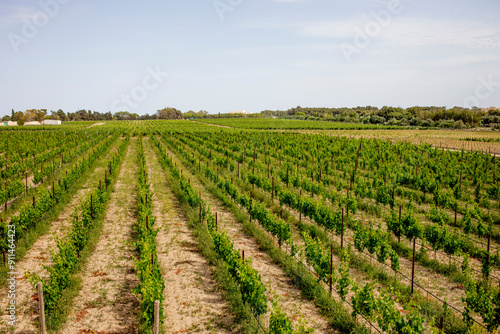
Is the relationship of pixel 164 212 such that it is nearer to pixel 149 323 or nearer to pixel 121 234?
pixel 121 234

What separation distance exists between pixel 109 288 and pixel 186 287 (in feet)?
6.01

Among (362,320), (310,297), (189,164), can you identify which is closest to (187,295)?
(310,297)

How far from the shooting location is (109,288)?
832 cm

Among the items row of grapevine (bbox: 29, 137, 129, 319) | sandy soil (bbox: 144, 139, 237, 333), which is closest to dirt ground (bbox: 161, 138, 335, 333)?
sandy soil (bbox: 144, 139, 237, 333)

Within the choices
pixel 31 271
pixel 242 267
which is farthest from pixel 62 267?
pixel 242 267

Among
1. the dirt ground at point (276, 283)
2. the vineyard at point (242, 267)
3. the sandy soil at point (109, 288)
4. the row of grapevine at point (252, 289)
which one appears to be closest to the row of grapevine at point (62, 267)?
the vineyard at point (242, 267)

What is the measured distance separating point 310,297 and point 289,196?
616 cm

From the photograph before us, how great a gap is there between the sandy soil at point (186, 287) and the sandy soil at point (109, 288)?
0.81m

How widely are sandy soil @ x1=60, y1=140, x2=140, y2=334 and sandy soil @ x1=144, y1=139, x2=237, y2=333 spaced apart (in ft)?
2.64

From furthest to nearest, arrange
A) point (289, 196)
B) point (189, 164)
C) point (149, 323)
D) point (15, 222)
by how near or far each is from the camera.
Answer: point (189, 164), point (289, 196), point (15, 222), point (149, 323)

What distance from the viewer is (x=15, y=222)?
1006cm

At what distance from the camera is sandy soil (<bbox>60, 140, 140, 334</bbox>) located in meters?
6.96

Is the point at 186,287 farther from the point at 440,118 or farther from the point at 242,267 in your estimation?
the point at 440,118

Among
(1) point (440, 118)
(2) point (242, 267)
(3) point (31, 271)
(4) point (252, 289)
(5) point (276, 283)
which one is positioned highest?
(1) point (440, 118)
